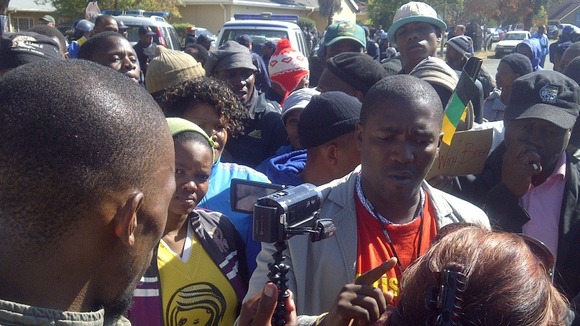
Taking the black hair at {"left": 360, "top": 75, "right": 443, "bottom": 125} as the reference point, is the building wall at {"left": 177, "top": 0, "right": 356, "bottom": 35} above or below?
below

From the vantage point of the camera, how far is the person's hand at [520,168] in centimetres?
314

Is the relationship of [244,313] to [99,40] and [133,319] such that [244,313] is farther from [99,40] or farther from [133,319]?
[99,40]

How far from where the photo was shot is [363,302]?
1894 millimetres

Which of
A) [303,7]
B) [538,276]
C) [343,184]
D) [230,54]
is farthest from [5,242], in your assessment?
[303,7]

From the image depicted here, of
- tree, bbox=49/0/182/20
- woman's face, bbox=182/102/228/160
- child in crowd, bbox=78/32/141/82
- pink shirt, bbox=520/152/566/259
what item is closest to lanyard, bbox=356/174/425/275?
pink shirt, bbox=520/152/566/259

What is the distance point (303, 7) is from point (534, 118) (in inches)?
1671

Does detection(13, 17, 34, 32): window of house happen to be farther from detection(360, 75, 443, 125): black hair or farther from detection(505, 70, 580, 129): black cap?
detection(360, 75, 443, 125): black hair

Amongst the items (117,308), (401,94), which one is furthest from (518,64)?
(117,308)

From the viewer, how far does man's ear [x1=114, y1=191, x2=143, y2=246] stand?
144cm

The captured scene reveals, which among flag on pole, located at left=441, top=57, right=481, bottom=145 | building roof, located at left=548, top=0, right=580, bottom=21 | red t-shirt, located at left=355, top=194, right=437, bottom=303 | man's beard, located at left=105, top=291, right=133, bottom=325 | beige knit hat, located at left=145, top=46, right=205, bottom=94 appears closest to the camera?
man's beard, located at left=105, top=291, right=133, bottom=325

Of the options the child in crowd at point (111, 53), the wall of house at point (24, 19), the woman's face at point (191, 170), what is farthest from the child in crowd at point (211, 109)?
the wall of house at point (24, 19)

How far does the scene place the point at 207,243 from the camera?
2.69 m

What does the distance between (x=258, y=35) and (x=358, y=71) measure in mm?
8860

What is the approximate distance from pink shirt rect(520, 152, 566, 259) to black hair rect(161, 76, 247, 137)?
5.11ft
